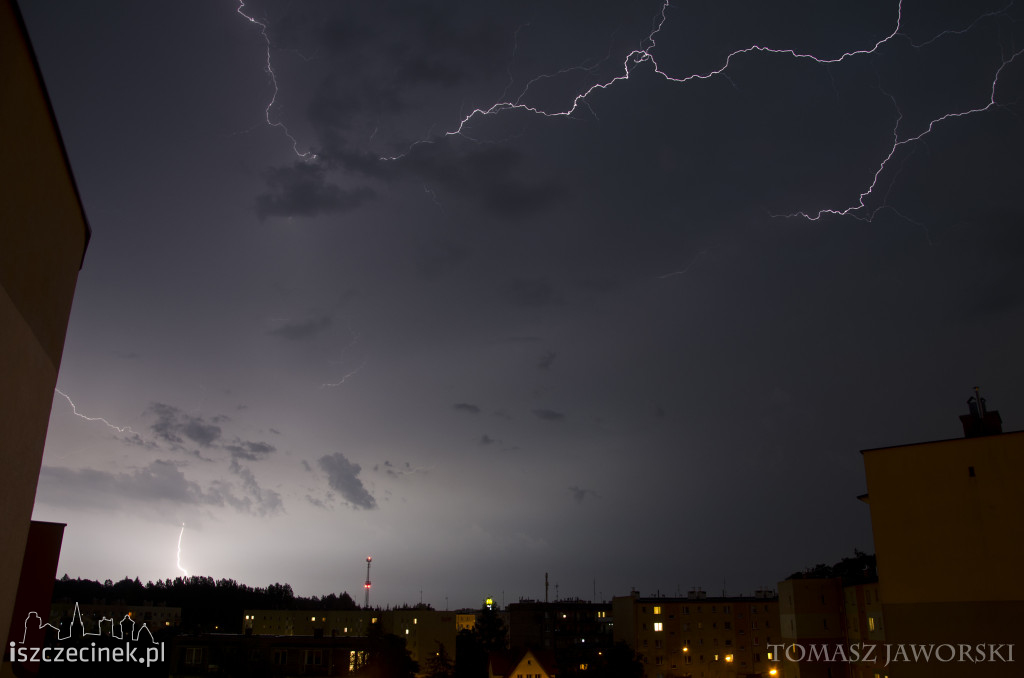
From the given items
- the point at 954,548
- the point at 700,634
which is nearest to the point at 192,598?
the point at 700,634

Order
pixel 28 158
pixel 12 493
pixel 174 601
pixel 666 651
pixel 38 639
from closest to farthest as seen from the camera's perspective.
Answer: pixel 28 158
pixel 12 493
pixel 38 639
pixel 666 651
pixel 174 601

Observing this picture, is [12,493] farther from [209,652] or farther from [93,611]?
[93,611]

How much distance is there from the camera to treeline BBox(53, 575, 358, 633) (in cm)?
7888

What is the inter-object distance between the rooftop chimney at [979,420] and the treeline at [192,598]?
7184 centimetres

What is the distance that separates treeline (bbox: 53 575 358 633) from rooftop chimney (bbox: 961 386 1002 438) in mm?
71845

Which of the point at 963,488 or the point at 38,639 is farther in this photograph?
Result: the point at 963,488

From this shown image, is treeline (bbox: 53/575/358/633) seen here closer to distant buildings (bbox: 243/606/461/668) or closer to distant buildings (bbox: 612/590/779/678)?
distant buildings (bbox: 243/606/461/668)

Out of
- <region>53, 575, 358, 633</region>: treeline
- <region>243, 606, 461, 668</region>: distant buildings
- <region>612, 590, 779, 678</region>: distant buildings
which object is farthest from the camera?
<region>53, 575, 358, 633</region>: treeline

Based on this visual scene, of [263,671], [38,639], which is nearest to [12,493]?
[38,639]

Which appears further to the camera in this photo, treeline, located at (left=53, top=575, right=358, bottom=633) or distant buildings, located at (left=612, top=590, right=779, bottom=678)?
treeline, located at (left=53, top=575, right=358, bottom=633)

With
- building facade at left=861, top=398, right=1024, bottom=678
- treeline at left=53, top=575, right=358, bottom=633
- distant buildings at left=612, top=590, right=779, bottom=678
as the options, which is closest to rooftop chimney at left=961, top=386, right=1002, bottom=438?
building facade at left=861, top=398, right=1024, bottom=678

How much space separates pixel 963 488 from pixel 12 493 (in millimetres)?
15308

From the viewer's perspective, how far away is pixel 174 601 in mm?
84875

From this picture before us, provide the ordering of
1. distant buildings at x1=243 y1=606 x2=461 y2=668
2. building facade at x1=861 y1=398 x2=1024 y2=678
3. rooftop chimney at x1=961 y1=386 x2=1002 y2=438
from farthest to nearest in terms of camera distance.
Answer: distant buildings at x1=243 y1=606 x2=461 y2=668 → rooftop chimney at x1=961 y1=386 x2=1002 y2=438 → building facade at x1=861 y1=398 x2=1024 y2=678
